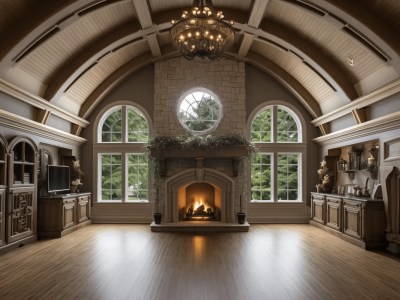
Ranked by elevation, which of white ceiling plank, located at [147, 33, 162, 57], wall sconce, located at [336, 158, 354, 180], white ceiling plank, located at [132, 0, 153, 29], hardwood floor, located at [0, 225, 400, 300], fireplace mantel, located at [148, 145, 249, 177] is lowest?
hardwood floor, located at [0, 225, 400, 300]

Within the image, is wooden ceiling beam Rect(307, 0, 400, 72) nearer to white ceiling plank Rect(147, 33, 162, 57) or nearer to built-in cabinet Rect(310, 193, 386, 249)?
built-in cabinet Rect(310, 193, 386, 249)

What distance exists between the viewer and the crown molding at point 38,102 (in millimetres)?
7355

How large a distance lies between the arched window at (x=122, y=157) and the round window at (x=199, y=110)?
48.2 inches

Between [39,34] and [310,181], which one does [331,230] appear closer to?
[310,181]

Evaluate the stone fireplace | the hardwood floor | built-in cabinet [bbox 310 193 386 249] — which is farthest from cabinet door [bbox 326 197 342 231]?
the stone fireplace

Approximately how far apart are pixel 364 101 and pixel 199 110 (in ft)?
15.9

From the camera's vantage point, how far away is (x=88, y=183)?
38.7 feet

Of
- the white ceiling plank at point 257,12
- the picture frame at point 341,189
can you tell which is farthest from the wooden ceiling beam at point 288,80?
the picture frame at point 341,189

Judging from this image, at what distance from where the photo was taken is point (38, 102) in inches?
343

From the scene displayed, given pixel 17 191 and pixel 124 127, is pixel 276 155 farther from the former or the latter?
pixel 17 191

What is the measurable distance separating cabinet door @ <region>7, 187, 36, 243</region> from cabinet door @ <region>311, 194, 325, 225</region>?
702cm

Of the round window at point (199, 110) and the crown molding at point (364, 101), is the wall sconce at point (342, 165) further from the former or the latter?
the round window at point (199, 110)

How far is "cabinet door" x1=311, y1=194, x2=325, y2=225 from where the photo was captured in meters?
10.4

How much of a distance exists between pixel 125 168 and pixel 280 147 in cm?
466
